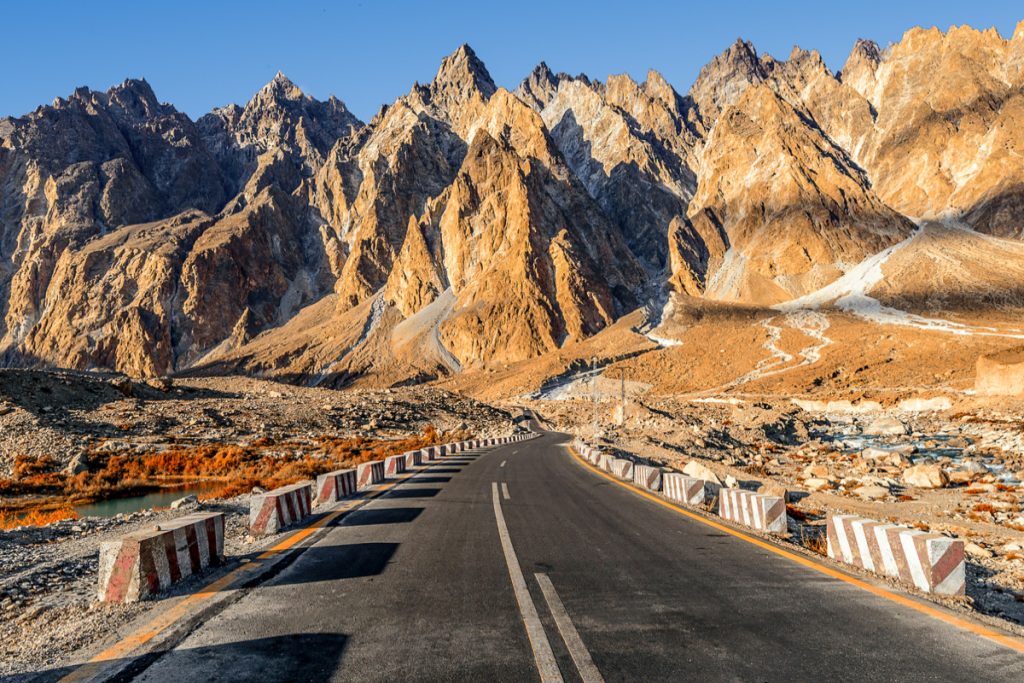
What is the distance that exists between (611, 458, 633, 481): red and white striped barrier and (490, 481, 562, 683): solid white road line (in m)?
11.5

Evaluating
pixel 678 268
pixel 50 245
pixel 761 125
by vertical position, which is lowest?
pixel 678 268

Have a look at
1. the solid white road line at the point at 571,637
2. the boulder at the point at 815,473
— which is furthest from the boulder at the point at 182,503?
the boulder at the point at 815,473

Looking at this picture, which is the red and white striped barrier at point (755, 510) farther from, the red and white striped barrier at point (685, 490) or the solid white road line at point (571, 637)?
the solid white road line at point (571, 637)

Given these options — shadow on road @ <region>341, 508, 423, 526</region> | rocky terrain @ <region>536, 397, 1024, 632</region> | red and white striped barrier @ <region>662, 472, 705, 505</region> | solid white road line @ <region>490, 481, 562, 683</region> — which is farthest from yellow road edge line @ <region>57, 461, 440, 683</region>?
red and white striped barrier @ <region>662, 472, 705, 505</region>

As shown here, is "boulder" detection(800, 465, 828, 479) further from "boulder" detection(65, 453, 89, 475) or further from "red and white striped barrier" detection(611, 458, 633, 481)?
"boulder" detection(65, 453, 89, 475)

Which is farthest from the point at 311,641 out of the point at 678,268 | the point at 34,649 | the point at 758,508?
the point at 678,268

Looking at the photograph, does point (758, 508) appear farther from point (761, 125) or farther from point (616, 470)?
point (761, 125)

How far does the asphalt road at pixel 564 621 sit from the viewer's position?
4.46 metres

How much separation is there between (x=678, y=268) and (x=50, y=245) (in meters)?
187

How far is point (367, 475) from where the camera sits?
17953mm

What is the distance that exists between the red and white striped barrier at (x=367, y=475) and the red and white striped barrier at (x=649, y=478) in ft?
26.4

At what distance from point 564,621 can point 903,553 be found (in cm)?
462

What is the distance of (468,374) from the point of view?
12700cm

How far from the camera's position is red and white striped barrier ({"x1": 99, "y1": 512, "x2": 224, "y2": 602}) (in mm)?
6293
